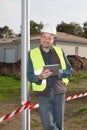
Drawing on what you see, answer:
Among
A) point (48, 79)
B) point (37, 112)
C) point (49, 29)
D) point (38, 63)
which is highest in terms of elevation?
point (49, 29)

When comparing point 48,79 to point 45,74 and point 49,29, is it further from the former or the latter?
point 49,29

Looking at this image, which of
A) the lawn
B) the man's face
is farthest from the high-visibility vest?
the lawn

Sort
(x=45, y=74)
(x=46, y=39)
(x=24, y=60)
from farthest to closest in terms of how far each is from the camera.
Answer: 1. (x=24, y=60)
2. (x=46, y=39)
3. (x=45, y=74)

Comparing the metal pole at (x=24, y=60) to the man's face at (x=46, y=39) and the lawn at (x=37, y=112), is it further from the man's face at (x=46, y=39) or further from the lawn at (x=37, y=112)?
the lawn at (x=37, y=112)

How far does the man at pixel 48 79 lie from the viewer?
5.46 meters

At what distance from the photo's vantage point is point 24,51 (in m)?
5.75

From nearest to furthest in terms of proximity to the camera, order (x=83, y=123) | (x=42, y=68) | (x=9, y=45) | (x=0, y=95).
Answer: (x=42, y=68) < (x=83, y=123) < (x=0, y=95) < (x=9, y=45)

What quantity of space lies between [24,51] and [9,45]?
4092cm

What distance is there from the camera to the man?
17.9ft

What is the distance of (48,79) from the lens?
18.0 feet

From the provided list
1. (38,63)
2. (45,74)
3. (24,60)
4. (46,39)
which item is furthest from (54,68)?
(24,60)

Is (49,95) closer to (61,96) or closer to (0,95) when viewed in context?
(61,96)

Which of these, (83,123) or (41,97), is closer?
(41,97)

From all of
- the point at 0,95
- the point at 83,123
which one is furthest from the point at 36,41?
the point at 83,123
